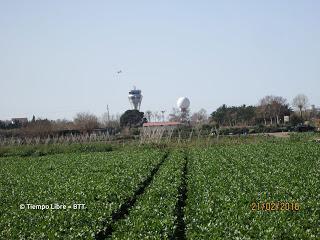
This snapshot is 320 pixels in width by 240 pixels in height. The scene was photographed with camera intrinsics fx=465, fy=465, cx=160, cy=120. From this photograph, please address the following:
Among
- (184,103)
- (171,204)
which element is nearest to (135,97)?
(184,103)

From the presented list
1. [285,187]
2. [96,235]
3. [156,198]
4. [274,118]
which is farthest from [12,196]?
[274,118]

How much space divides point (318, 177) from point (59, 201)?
412 inches

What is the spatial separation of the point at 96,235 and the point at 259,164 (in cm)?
1512

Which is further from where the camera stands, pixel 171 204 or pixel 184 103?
pixel 184 103

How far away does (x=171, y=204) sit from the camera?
49.2 ft

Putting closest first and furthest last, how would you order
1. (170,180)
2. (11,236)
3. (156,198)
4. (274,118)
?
(11,236), (156,198), (170,180), (274,118)

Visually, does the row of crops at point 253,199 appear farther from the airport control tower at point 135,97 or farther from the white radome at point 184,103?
the airport control tower at point 135,97

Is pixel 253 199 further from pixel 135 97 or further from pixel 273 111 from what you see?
pixel 135 97

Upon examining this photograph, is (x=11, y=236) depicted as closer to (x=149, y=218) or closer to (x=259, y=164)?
(x=149, y=218)

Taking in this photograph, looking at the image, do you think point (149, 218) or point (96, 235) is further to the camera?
point (149, 218)

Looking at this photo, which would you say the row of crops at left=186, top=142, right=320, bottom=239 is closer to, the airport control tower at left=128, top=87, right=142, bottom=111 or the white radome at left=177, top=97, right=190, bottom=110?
the white radome at left=177, top=97, right=190, bottom=110

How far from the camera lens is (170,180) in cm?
2100

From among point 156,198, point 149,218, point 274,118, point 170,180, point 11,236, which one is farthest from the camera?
point 274,118

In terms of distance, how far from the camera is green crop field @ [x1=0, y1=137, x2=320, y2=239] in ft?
38.4
